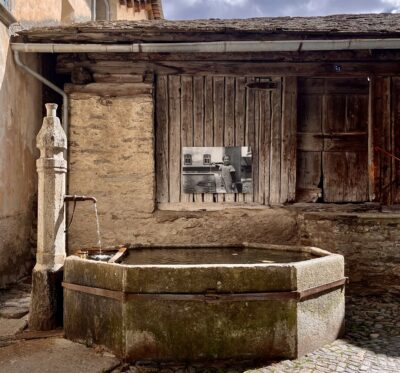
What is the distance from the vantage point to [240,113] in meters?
6.45

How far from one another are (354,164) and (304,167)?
2.48 feet

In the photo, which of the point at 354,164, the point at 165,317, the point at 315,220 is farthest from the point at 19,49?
the point at 354,164

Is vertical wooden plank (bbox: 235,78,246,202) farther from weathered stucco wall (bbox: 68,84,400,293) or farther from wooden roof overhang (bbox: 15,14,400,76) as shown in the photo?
weathered stucco wall (bbox: 68,84,400,293)

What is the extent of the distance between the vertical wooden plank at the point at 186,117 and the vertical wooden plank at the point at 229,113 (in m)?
0.53

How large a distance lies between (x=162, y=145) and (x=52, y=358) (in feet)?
11.8

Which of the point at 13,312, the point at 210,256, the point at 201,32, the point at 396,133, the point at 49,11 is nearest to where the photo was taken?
the point at 13,312

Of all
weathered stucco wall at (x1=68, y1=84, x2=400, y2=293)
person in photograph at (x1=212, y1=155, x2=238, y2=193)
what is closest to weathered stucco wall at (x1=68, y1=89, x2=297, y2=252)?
weathered stucco wall at (x1=68, y1=84, x2=400, y2=293)

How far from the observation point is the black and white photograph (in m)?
6.41

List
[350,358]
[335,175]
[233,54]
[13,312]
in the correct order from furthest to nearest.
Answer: [335,175], [233,54], [13,312], [350,358]

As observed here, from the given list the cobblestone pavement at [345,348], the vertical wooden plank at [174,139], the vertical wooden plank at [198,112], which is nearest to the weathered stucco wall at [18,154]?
the cobblestone pavement at [345,348]

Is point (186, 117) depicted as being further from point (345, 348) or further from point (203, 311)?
point (345, 348)

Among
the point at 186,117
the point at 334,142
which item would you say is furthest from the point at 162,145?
the point at 334,142

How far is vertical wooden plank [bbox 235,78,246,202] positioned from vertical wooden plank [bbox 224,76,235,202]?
6 cm

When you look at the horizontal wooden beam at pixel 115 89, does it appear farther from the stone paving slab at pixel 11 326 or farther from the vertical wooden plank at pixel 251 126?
the stone paving slab at pixel 11 326
